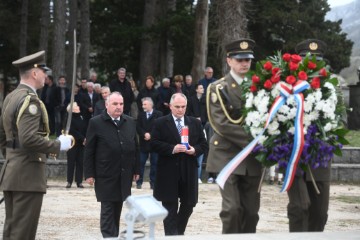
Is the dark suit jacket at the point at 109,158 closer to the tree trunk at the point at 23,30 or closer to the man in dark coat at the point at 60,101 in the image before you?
the man in dark coat at the point at 60,101

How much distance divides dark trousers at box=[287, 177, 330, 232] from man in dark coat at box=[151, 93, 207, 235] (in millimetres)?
2178

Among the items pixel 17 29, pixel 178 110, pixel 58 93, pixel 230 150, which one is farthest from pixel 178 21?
pixel 230 150

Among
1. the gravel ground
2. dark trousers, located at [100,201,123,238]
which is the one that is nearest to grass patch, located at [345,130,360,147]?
the gravel ground

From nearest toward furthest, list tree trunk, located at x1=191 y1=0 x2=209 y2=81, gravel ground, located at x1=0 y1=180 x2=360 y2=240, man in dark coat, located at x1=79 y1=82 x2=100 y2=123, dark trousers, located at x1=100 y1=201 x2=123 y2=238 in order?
dark trousers, located at x1=100 y1=201 x2=123 y2=238 → gravel ground, located at x1=0 y1=180 x2=360 y2=240 → man in dark coat, located at x1=79 y1=82 x2=100 y2=123 → tree trunk, located at x1=191 y1=0 x2=209 y2=81

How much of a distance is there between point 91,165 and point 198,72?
17.4m

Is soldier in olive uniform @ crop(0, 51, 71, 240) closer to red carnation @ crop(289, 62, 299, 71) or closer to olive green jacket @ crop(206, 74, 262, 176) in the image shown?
olive green jacket @ crop(206, 74, 262, 176)

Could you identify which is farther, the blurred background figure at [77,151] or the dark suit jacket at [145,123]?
the blurred background figure at [77,151]

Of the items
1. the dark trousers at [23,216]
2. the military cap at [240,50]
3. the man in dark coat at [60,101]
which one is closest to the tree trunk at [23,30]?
the man in dark coat at [60,101]

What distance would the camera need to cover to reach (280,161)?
811cm

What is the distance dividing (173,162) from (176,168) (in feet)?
0.28

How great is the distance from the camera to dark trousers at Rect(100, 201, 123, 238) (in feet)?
34.4

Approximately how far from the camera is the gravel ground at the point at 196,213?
12.5 meters

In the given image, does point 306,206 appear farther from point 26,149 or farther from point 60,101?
point 60,101

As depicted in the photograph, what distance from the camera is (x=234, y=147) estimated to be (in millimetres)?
8938
